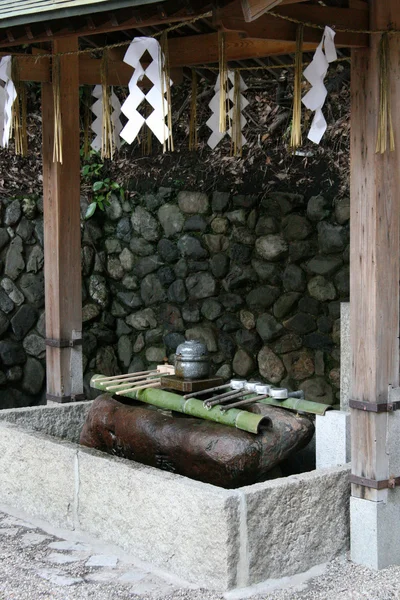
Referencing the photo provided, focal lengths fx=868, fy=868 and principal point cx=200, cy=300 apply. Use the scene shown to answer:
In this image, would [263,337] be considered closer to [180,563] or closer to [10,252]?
[10,252]

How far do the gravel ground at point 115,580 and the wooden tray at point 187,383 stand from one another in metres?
0.88

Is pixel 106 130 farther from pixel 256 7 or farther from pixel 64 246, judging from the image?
pixel 256 7

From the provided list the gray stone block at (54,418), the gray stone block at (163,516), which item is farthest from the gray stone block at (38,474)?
the gray stone block at (54,418)

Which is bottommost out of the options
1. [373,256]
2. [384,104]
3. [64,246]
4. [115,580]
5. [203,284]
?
[115,580]

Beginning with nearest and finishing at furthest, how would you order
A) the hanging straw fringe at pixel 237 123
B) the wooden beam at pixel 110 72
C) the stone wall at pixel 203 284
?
the hanging straw fringe at pixel 237 123, the wooden beam at pixel 110 72, the stone wall at pixel 203 284


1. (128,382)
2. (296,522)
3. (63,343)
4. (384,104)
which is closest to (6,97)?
(63,343)

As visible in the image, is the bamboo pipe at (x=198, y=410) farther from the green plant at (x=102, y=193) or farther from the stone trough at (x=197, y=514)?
the green plant at (x=102, y=193)

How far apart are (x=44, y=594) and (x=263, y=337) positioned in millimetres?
3209

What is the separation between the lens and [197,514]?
3.48m

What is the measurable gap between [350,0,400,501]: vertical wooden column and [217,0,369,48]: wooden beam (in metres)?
A: 0.07

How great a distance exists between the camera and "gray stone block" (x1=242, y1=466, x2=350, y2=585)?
348 cm

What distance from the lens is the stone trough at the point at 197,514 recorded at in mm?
3436

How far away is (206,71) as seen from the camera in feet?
18.1

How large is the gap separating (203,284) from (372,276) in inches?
126
